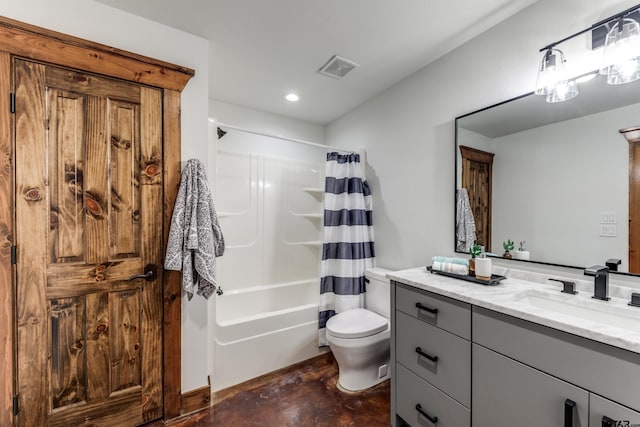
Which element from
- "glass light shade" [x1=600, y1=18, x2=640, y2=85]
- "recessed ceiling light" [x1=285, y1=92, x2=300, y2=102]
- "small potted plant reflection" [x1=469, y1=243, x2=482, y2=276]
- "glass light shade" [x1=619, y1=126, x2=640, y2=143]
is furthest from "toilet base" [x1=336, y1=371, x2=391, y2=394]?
"recessed ceiling light" [x1=285, y1=92, x2=300, y2=102]

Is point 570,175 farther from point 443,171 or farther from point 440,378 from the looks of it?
point 440,378

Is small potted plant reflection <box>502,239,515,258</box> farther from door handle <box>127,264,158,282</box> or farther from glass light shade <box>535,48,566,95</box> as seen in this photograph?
door handle <box>127,264,158,282</box>

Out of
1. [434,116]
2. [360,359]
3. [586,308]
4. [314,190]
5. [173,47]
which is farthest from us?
[314,190]

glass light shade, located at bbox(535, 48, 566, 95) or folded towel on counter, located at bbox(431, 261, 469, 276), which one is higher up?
glass light shade, located at bbox(535, 48, 566, 95)

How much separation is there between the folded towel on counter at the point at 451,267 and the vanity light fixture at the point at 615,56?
102 cm

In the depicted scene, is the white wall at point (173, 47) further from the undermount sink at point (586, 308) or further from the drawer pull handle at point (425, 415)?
the undermount sink at point (586, 308)

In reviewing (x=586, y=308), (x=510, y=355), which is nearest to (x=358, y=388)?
(x=510, y=355)

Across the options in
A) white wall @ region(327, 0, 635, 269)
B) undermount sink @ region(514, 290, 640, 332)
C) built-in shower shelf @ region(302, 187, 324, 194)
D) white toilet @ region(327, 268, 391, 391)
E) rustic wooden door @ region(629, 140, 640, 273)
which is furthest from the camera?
built-in shower shelf @ region(302, 187, 324, 194)

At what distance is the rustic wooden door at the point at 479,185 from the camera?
1751mm

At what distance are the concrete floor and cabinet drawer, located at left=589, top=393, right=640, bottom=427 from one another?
1.13m

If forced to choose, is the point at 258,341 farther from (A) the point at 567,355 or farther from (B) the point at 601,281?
(B) the point at 601,281

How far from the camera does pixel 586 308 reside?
1201mm

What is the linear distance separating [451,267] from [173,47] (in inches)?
88.2

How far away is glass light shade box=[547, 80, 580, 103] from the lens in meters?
1.37
